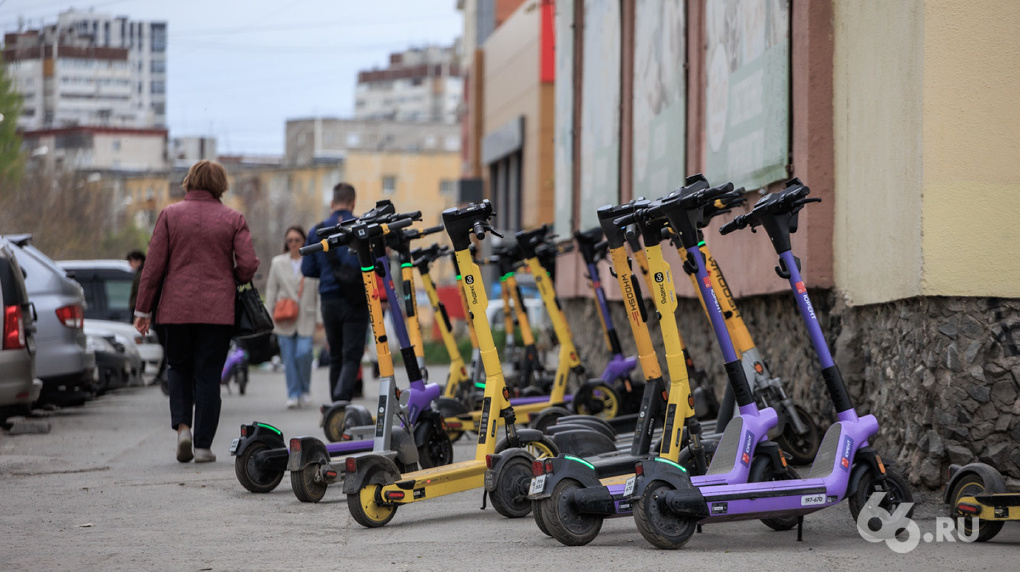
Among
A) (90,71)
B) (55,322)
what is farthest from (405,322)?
(90,71)

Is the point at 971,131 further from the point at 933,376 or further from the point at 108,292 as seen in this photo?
the point at 108,292

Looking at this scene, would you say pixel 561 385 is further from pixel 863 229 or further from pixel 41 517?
pixel 41 517

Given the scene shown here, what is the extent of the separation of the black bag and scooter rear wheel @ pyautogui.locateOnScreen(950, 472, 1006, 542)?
5094mm

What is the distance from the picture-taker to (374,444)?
24.7ft

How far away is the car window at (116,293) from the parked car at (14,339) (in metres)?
10.6

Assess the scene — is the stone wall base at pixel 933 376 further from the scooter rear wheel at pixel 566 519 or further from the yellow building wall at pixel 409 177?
the yellow building wall at pixel 409 177

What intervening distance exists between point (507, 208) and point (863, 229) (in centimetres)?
3430

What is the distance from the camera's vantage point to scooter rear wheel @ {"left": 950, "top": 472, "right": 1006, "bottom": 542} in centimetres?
577

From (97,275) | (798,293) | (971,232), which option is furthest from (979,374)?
(97,275)

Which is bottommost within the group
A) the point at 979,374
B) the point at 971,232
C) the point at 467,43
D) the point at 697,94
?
the point at 979,374

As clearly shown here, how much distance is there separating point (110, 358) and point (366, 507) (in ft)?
37.4

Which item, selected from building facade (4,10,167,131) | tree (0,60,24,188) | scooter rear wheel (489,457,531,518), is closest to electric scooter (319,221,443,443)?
scooter rear wheel (489,457,531,518)

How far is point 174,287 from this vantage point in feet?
30.3

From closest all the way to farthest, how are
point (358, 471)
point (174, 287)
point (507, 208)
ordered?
point (358, 471)
point (174, 287)
point (507, 208)
